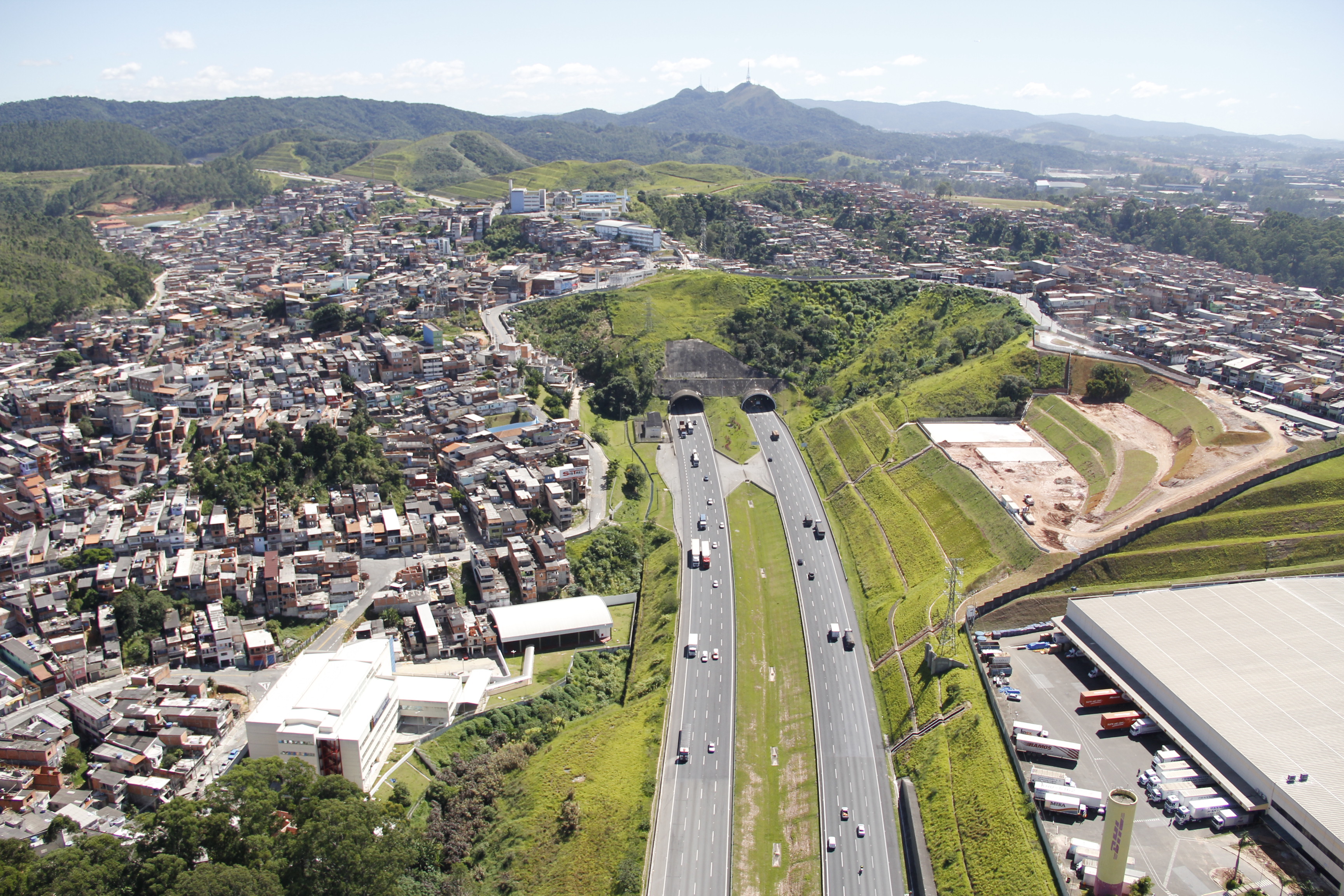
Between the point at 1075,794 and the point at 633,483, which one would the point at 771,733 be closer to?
the point at 1075,794

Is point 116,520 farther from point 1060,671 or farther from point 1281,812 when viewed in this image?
point 1281,812

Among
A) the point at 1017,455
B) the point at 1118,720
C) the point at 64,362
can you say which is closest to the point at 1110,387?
the point at 1017,455

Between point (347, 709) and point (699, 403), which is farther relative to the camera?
point (699, 403)

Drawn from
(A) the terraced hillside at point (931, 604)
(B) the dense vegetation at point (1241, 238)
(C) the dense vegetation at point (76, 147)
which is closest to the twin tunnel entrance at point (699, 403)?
(A) the terraced hillside at point (931, 604)

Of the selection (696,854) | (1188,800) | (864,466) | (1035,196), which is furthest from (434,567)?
(1035,196)

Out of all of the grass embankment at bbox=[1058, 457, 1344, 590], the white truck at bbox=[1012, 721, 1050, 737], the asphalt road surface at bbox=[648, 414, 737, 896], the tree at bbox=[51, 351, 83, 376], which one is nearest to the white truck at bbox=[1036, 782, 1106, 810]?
the white truck at bbox=[1012, 721, 1050, 737]

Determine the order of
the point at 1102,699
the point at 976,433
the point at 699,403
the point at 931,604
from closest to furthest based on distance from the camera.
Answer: the point at 1102,699
the point at 931,604
the point at 976,433
the point at 699,403

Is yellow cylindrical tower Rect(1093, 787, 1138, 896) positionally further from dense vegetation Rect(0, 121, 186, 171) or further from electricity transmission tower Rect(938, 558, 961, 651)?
dense vegetation Rect(0, 121, 186, 171)

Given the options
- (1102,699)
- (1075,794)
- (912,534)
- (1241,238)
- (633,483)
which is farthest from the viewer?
(1241,238)
